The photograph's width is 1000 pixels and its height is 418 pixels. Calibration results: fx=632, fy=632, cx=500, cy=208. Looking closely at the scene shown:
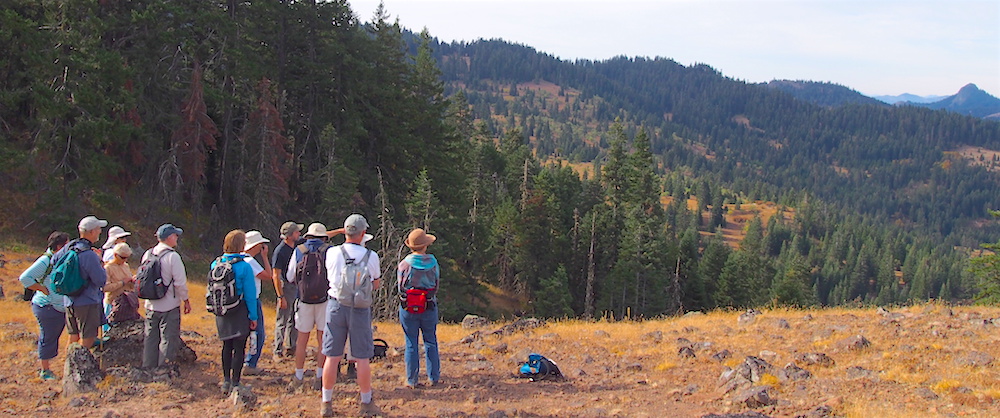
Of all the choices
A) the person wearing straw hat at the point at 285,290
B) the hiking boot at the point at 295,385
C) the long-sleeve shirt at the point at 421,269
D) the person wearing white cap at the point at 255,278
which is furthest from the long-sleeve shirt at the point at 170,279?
the long-sleeve shirt at the point at 421,269

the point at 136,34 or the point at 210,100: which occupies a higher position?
the point at 136,34

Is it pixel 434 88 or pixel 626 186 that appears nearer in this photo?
pixel 434 88

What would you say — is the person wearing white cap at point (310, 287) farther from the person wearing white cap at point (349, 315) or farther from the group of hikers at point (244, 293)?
the person wearing white cap at point (349, 315)

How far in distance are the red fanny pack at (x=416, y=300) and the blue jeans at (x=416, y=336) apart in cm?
16

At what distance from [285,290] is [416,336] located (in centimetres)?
214

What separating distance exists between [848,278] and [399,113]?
132m

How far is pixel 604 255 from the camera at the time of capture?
49469 millimetres

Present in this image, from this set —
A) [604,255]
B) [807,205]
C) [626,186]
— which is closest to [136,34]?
[604,255]

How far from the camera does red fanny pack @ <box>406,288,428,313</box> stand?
752cm

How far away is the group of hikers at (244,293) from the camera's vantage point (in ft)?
21.5

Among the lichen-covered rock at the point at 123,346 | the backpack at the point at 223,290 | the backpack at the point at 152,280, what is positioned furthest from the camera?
the lichen-covered rock at the point at 123,346

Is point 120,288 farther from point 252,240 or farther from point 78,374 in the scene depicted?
point 252,240

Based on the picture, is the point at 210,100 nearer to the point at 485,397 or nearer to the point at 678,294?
the point at 485,397

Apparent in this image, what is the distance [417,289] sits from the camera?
7508mm
